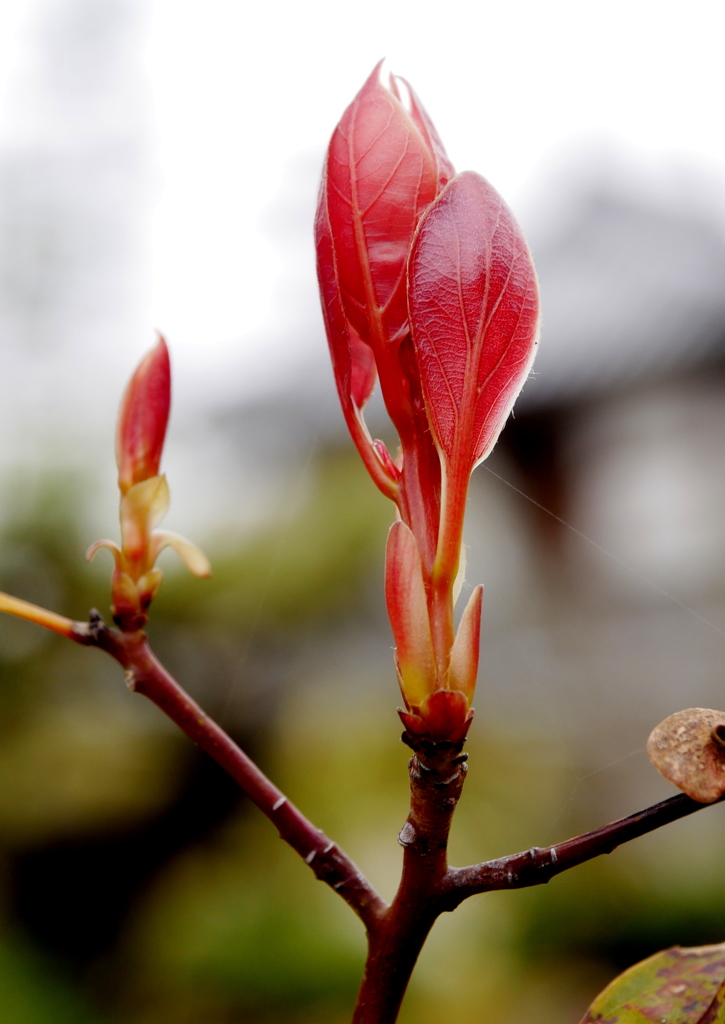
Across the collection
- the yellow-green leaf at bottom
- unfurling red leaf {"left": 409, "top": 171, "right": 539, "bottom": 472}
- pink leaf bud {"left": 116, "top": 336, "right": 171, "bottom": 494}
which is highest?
pink leaf bud {"left": 116, "top": 336, "right": 171, "bottom": 494}

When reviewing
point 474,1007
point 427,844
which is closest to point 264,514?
point 474,1007

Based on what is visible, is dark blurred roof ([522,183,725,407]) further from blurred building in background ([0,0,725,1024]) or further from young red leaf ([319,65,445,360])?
young red leaf ([319,65,445,360])

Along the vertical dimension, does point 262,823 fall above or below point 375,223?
below

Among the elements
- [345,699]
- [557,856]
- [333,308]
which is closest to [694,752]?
[557,856]

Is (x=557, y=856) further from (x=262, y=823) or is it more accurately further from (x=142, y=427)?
(x=262, y=823)

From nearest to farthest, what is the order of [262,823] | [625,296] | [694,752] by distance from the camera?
1. [694,752]
2. [262,823]
3. [625,296]

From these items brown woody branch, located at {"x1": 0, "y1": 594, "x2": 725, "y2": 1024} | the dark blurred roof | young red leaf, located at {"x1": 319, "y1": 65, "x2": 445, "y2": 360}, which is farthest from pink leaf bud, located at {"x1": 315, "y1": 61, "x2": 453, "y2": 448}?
the dark blurred roof

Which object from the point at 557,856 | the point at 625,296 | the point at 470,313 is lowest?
the point at 625,296
